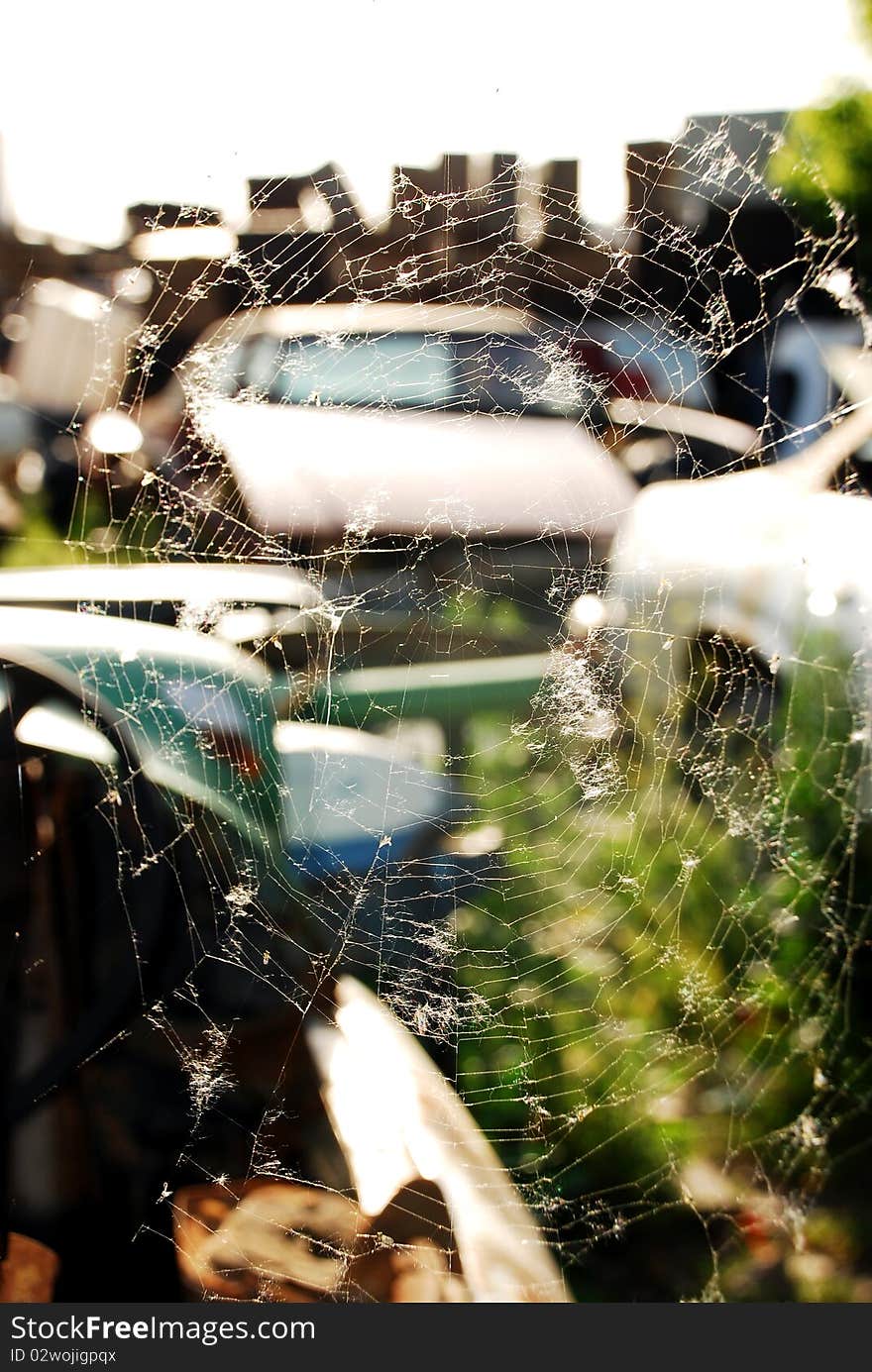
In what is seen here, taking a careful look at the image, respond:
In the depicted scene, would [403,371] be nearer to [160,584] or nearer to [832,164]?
[160,584]

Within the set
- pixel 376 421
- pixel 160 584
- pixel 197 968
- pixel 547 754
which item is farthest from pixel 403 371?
pixel 197 968

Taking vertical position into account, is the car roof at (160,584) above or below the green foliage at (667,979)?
above

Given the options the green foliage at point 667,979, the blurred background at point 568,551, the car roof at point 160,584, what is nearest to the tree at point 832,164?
the blurred background at point 568,551

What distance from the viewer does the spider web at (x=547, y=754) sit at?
880 millimetres

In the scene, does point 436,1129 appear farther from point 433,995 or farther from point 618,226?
point 618,226

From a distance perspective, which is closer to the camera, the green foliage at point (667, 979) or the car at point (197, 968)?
the car at point (197, 968)

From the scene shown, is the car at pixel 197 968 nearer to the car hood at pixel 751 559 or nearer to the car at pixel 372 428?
the car at pixel 372 428

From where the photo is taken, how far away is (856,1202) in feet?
3.72

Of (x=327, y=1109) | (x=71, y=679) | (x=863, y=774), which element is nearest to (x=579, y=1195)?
(x=327, y=1109)

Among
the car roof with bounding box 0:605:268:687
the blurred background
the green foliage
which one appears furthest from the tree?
the car roof with bounding box 0:605:268:687

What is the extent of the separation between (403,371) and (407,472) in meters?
0.10

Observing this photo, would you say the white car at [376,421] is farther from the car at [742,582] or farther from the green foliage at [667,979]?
the green foliage at [667,979]

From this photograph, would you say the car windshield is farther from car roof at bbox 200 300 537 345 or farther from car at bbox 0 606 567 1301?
car at bbox 0 606 567 1301

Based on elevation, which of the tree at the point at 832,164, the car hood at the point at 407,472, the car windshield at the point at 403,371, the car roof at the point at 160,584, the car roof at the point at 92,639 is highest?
the tree at the point at 832,164
